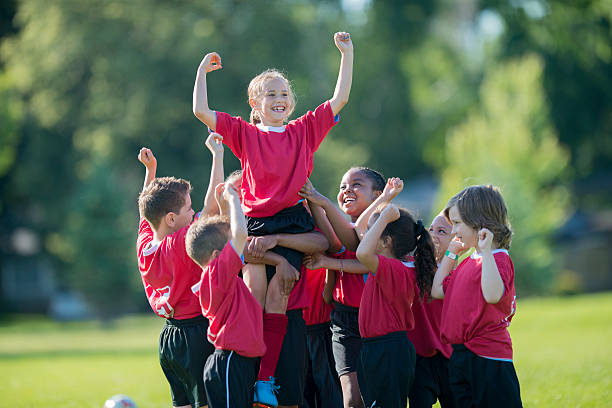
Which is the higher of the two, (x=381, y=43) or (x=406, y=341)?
(x=381, y=43)

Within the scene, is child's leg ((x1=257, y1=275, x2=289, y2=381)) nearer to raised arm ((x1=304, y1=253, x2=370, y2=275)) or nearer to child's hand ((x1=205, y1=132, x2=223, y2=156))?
raised arm ((x1=304, y1=253, x2=370, y2=275))

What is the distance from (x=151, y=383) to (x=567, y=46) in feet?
96.7

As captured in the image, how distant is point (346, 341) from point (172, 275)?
4.42 ft

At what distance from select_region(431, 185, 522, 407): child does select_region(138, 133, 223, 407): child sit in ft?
5.55

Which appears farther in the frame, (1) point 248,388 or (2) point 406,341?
(2) point 406,341

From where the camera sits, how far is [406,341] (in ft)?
15.5

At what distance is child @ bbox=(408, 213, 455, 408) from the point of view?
502 centimetres

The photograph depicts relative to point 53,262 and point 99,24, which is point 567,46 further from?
point 53,262

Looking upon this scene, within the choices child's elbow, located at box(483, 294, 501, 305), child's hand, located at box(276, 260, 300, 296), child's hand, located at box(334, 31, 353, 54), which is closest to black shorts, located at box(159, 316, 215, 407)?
child's hand, located at box(276, 260, 300, 296)

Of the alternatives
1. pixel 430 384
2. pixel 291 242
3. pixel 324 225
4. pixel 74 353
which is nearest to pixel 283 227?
pixel 291 242

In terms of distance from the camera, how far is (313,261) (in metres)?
5.02

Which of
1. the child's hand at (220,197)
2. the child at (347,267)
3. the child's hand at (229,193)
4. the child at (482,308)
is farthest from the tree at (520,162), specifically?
the child's hand at (229,193)

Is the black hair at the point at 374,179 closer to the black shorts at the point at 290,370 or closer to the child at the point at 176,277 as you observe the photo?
the child at the point at 176,277

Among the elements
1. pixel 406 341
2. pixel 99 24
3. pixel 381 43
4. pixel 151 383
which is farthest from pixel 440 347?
pixel 381 43
